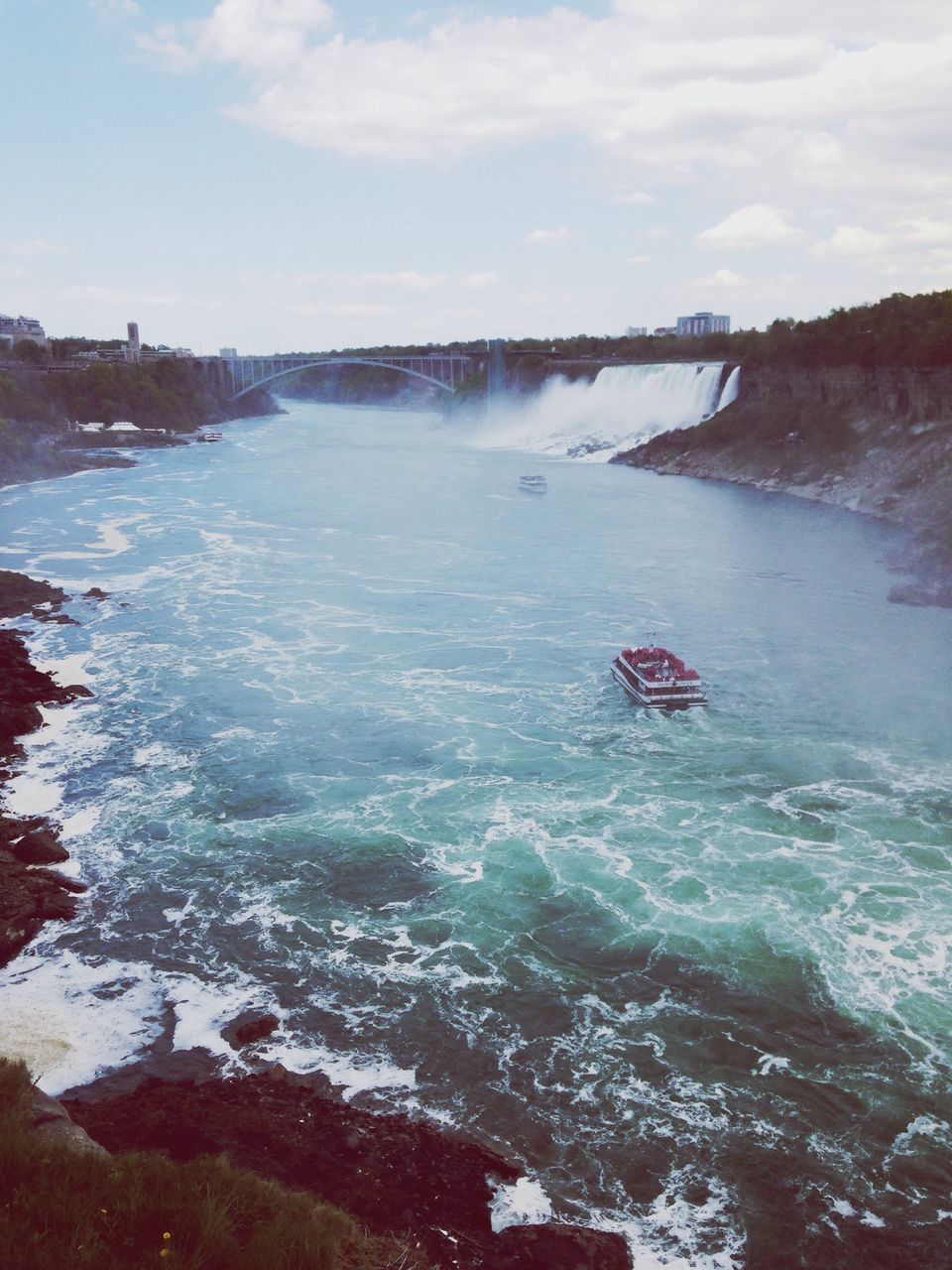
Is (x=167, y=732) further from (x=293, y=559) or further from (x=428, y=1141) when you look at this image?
(x=293, y=559)

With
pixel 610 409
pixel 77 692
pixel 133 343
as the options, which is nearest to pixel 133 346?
pixel 133 343

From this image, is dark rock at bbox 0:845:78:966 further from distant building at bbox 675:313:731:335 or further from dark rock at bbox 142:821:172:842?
distant building at bbox 675:313:731:335

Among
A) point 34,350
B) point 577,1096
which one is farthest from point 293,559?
point 34,350

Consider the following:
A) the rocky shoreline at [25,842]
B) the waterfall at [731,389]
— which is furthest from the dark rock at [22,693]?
the waterfall at [731,389]

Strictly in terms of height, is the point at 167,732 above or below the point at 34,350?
below

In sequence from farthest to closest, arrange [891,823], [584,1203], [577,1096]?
[891,823] → [577,1096] → [584,1203]

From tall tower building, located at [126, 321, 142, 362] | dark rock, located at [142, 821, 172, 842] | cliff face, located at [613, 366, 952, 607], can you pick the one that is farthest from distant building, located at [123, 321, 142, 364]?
dark rock, located at [142, 821, 172, 842]

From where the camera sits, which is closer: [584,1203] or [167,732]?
[584,1203]
